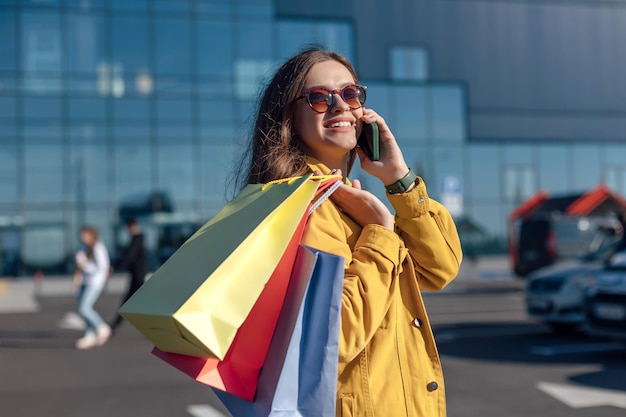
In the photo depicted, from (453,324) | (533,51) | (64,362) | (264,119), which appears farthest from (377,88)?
(264,119)

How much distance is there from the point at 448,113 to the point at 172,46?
12.2 meters

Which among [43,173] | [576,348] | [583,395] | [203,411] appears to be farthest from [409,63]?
[203,411]

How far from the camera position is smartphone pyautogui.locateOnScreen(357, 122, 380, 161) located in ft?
6.64

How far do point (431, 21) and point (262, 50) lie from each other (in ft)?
25.5

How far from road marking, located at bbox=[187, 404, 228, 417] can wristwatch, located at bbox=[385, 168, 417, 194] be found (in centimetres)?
447

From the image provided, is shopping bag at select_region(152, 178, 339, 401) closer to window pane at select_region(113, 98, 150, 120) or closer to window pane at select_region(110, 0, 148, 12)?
window pane at select_region(113, 98, 150, 120)

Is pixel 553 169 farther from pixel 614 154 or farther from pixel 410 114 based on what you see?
pixel 410 114

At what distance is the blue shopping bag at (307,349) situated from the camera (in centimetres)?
159

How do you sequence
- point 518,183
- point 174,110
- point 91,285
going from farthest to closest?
point 518,183 < point 174,110 < point 91,285

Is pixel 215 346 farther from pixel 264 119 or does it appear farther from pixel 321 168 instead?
pixel 264 119

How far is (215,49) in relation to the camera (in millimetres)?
28656

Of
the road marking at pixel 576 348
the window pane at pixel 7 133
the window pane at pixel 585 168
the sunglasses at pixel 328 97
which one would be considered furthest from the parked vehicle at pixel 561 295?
the window pane at pixel 585 168

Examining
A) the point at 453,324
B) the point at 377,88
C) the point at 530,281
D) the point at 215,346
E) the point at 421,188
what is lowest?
the point at 453,324

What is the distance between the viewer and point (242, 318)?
1.50 metres
